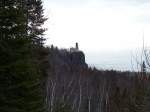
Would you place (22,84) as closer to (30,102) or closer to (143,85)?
(30,102)

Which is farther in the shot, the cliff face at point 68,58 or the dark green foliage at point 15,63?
the cliff face at point 68,58

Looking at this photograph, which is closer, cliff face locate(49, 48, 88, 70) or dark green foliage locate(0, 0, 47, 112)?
dark green foliage locate(0, 0, 47, 112)

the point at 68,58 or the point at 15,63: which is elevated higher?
the point at 15,63

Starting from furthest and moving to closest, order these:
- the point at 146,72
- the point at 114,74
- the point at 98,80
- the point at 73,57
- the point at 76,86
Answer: the point at 73,57, the point at 114,74, the point at 98,80, the point at 76,86, the point at 146,72

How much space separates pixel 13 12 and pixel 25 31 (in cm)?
84

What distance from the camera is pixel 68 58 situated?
106 metres

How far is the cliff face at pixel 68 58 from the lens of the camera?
319 ft

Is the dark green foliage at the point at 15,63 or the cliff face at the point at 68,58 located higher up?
the dark green foliage at the point at 15,63

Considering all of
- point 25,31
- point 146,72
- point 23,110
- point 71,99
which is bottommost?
point 71,99

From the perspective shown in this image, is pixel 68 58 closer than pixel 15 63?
No

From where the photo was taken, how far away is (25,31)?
17344mm

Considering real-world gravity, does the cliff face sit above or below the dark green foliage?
below

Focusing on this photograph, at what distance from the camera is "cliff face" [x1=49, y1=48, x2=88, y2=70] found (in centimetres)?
9731

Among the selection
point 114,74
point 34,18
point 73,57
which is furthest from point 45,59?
point 73,57
